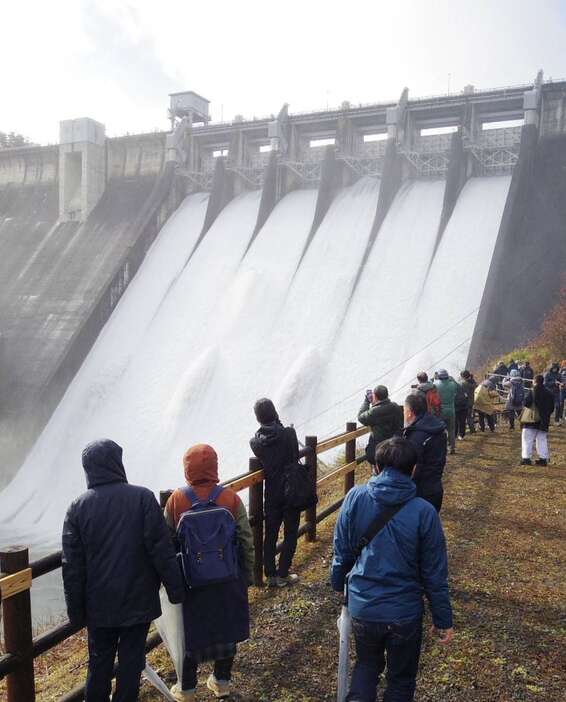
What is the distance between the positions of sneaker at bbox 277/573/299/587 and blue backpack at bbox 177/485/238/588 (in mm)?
2170

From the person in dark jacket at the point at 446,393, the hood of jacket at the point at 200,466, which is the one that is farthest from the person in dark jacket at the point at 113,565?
the person in dark jacket at the point at 446,393

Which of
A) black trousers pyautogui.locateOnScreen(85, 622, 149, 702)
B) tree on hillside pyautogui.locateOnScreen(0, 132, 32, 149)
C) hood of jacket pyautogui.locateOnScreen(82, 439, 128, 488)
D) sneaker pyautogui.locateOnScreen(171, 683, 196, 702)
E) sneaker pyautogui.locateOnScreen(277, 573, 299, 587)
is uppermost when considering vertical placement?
tree on hillside pyautogui.locateOnScreen(0, 132, 32, 149)

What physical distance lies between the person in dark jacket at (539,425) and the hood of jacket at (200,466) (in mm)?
7122

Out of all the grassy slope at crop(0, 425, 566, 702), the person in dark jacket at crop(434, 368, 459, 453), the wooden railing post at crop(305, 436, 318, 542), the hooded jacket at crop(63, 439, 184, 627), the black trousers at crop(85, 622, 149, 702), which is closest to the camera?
the hooded jacket at crop(63, 439, 184, 627)

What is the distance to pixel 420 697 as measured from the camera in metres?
3.93

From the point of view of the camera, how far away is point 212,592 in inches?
137

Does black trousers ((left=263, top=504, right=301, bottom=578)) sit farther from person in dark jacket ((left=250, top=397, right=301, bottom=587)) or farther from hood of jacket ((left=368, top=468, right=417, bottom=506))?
hood of jacket ((left=368, top=468, right=417, bottom=506))

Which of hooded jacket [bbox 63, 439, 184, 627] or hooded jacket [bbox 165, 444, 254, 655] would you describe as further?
hooded jacket [bbox 165, 444, 254, 655]

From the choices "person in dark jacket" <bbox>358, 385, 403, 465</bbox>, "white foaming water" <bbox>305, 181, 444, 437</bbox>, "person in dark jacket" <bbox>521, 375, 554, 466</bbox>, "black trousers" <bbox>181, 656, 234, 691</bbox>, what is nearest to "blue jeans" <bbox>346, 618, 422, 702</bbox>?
"black trousers" <bbox>181, 656, 234, 691</bbox>

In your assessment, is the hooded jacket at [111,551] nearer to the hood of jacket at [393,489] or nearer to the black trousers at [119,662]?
the black trousers at [119,662]

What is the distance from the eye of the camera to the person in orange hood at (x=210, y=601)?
3.47 metres

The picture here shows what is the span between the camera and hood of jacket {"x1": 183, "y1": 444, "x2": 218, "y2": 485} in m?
3.57

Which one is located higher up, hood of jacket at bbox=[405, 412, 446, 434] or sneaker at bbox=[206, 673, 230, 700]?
hood of jacket at bbox=[405, 412, 446, 434]

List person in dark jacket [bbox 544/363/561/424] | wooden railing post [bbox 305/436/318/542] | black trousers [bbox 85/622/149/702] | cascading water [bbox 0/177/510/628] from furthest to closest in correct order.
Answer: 1. cascading water [bbox 0/177/510/628]
2. person in dark jacket [bbox 544/363/561/424]
3. wooden railing post [bbox 305/436/318/542]
4. black trousers [bbox 85/622/149/702]
